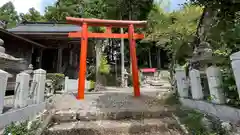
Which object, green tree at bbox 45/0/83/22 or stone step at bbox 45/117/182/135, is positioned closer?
stone step at bbox 45/117/182/135

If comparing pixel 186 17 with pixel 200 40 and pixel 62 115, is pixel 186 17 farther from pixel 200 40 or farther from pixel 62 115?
pixel 62 115

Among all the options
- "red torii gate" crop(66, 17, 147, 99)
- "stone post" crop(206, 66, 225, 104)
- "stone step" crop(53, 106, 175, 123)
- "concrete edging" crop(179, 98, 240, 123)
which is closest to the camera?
"concrete edging" crop(179, 98, 240, 123)

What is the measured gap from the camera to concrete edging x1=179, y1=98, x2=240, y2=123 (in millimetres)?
3004

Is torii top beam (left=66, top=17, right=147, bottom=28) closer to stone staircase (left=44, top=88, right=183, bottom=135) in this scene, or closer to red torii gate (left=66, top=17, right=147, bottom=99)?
red torii gate (left=66, top=17, right=147, bottom=99)

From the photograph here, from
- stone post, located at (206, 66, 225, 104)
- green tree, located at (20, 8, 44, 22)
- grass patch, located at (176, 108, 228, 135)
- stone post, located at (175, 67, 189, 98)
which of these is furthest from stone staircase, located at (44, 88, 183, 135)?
green tree, located at (20, 8, 44, 22)

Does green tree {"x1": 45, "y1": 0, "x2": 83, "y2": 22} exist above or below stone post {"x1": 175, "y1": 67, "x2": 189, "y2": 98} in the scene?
above

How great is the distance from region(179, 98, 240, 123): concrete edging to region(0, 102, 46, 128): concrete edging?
3.74 m

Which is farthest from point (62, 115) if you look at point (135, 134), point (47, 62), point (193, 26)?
point (47, 62)

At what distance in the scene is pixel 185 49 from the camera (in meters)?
6.28

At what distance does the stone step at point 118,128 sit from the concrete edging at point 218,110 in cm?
70

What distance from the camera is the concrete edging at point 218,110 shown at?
300 cm

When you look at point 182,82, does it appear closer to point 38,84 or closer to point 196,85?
point 196,85

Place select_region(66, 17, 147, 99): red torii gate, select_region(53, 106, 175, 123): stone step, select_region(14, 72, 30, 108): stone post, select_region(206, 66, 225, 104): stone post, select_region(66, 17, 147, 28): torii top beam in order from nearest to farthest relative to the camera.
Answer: select_region(206, 66, 225, 104): stone post < select_region(14, 72, 30, 108): stone post < select_region(53, 106, 175, 123): stone step < select_region(66, 17, 147, 99): red torii gate < select_region(66, 17, 147, 28): torii top beam

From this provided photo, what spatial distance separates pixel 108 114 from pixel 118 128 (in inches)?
28.7
